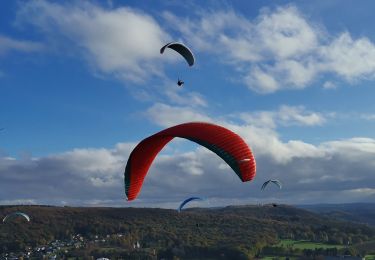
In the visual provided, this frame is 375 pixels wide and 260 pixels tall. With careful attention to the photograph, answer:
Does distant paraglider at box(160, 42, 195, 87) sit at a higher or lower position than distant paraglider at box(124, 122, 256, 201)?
higher

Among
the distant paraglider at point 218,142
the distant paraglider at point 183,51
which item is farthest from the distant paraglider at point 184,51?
the distant paraglider at point 218,142

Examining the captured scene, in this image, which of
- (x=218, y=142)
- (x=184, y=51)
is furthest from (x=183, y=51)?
(x=218, y=142)

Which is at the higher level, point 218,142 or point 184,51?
point 184,51

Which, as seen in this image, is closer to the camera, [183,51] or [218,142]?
[218,142]

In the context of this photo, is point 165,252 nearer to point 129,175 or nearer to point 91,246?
point 91,246

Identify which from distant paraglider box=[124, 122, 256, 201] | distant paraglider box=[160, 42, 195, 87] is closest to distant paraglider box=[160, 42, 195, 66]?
distant paraglider box=[160, 42, 195, 87]

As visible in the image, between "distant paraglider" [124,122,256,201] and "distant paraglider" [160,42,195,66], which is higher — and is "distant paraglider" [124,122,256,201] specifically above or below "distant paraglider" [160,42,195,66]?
below

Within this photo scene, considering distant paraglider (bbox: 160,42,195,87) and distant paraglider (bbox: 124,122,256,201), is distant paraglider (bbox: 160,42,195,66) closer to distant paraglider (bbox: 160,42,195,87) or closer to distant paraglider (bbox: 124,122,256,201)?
distant paraglider (bbox: 160,42,195,87)

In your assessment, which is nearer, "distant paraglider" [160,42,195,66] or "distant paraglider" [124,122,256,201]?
"distant paraglider" [124,122,256,201]

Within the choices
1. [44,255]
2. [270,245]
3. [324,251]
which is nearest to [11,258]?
[44,255]

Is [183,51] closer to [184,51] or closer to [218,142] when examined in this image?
[184,51]

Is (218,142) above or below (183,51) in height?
below
